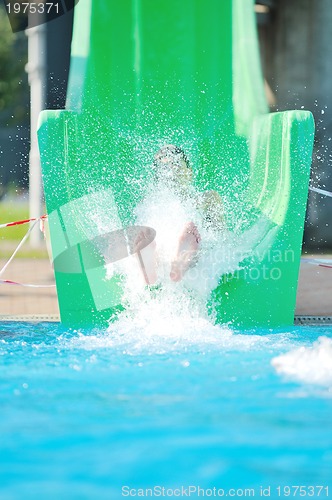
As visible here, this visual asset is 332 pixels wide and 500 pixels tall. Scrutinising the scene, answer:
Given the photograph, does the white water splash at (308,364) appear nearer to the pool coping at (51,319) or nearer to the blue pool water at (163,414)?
the blue pool water at (163,414)

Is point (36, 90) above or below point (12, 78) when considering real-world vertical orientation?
below

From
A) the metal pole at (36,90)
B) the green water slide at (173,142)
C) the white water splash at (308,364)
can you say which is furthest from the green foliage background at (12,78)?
the white water splash at (308,364)

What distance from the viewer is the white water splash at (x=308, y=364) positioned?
7.79ft

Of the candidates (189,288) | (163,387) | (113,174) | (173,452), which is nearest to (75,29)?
(113,174)

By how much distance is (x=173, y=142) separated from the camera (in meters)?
3.93

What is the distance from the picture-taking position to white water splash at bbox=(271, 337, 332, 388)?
237cm

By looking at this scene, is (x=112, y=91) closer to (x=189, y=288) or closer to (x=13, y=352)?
(x=189, y=288)

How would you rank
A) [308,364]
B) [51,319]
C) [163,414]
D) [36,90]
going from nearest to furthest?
[163,414] < [308,364] < [51,319] < [36,90]

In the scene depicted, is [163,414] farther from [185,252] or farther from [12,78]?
[12,78]

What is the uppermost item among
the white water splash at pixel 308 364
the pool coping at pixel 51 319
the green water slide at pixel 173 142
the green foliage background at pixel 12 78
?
the green foliage background at pixel 12 78

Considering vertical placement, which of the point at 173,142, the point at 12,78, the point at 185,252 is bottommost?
the point at 185,252

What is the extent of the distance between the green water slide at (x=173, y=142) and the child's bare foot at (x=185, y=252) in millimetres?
193

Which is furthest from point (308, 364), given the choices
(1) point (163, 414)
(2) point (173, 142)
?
(2) point (173, 142)

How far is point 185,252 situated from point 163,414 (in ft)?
4.32
